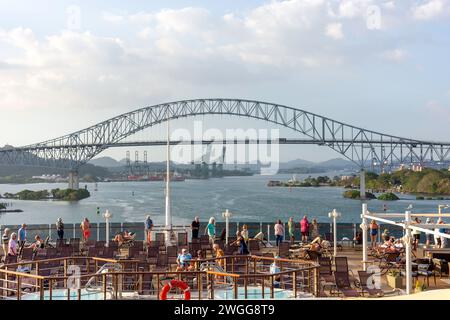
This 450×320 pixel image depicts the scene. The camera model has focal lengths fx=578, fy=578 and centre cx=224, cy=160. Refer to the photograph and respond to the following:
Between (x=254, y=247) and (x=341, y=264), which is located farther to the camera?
(x=254, y=247)

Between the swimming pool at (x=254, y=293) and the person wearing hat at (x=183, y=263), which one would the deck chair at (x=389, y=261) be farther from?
the person wearing hat at (x=183, y=263)

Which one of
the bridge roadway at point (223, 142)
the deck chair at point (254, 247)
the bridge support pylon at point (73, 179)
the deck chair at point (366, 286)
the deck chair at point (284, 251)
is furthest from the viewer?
the bridge support pylon at point (73, 179)

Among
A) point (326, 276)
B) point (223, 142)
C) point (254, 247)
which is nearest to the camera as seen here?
point (326, 276)

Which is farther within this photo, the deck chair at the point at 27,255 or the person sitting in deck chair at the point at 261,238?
the person sitting in deck chair at the point at 261,238

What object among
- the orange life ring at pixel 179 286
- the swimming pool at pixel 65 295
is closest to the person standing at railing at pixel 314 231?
the swimming pool at pixel 65 295

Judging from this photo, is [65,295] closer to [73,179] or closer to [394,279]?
[394,279]

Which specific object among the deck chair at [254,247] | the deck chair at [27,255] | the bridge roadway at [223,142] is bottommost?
the deck chair at [254,247]

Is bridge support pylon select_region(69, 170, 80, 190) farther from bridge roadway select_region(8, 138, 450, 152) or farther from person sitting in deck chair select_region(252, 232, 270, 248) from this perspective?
person sitting in deck chair select_region(252, 232, 270, 248)

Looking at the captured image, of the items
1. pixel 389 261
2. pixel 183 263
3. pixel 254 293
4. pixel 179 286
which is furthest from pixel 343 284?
pixel 179 286

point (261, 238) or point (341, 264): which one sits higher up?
point (341, 264)
